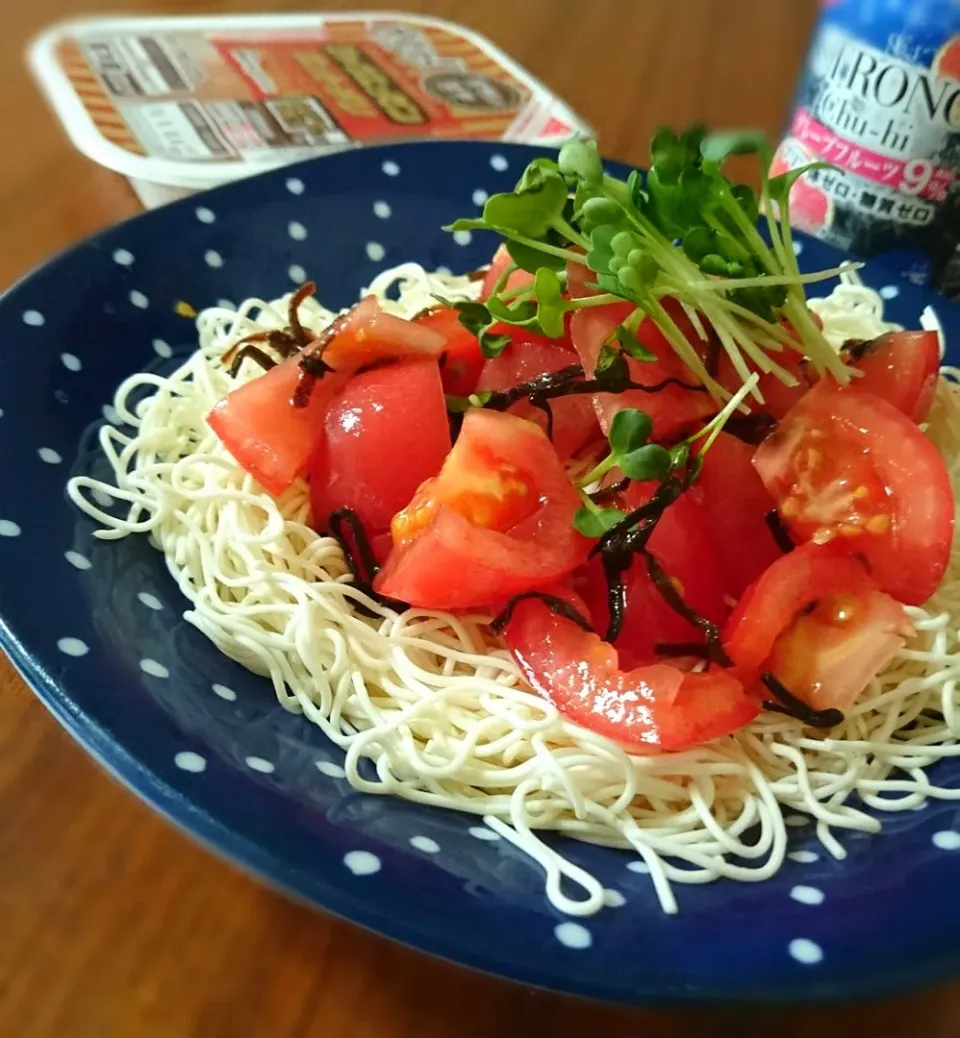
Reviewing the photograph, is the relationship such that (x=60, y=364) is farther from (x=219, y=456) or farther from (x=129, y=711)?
(x=129, y=711)

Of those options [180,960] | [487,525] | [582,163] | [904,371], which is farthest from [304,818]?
[904,371]

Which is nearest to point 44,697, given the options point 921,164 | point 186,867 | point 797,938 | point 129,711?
point 129,711

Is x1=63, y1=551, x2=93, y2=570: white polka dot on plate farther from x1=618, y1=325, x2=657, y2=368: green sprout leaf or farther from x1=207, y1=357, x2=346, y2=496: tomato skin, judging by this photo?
x1=618, y1=325, x2=657, y2=368: green sprout leaf

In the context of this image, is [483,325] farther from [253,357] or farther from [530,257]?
[253,357]

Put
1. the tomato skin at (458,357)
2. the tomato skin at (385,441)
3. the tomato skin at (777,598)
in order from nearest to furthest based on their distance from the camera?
the tomato skin at (777,598)
the tomato skin at (385,441)
the tomato skin at (458,357)

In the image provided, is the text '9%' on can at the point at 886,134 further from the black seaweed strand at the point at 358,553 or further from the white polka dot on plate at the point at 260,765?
the white polka dot on plate at the point at 260,765

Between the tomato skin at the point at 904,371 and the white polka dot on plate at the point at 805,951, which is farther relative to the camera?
the tomato skin at the point at 904,371

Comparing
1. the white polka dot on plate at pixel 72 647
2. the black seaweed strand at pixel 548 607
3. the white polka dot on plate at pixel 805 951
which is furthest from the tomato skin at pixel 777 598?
the white polka dot on plate at pixel 72 647
